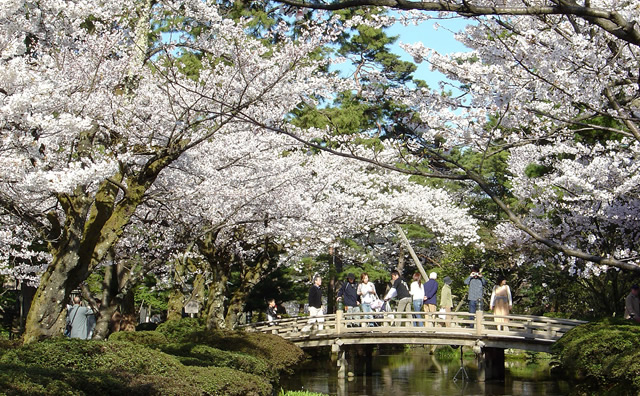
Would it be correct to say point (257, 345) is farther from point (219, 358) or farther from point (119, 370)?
point (119, 370)

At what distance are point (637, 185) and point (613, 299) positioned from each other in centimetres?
506

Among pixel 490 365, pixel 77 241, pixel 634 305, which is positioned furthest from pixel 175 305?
pixel 634 305

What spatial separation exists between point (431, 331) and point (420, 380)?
4.55ft

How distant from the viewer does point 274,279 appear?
94.5ft

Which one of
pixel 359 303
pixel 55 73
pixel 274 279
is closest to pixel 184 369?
pixel 55 73

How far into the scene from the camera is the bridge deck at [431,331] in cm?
1811

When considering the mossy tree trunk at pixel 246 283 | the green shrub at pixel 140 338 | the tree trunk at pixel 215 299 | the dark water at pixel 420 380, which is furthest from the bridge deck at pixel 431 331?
the green shrub at pixel 140 338

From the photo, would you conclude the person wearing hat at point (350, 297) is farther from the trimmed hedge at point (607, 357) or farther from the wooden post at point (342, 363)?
the trimmed hedge at point (607, 357)

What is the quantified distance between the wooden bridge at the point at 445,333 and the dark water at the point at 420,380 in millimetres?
941

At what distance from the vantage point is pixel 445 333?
790 inches

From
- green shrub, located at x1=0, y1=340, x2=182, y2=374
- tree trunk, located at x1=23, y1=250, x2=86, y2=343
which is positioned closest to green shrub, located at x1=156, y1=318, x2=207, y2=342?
tree trunk, located at x1=23, y1=250, x2=86, y2=343

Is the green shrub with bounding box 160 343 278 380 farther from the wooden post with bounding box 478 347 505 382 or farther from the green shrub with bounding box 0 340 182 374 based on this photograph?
the wooden post with bounding box 478 347 505 382

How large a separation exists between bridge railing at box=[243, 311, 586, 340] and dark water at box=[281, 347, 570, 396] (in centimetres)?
130

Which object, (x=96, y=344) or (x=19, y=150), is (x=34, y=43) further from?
(x=96, y=344)
